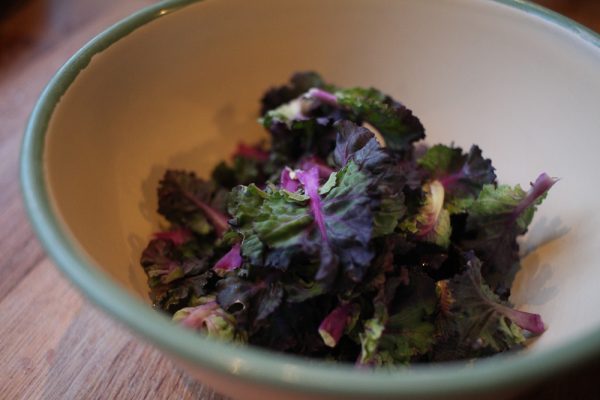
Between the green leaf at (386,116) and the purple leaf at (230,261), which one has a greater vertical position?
the green leaf at (386,116)

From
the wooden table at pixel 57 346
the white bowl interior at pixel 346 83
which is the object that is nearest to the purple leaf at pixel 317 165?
the white bowl interior at pixel 346 83

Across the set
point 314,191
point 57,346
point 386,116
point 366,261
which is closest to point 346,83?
point 386,116

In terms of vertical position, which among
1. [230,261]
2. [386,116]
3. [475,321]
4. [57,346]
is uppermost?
[386,116]

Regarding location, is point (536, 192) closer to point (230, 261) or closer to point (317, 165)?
point (317, 165)

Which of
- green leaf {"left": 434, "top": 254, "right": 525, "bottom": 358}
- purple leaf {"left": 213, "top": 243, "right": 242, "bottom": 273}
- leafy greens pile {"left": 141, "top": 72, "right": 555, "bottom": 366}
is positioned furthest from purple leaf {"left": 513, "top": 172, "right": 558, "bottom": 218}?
purple leaf {"left": 213, "top": 243, "right": 242, "bottom": 273}

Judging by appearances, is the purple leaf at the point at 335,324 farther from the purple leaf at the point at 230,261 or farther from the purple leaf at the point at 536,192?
the purple leaf at the point at 536,192

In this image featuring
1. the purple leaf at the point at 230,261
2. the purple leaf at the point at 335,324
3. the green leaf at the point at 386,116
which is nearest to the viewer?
the purple leaf at the point at 335,324
